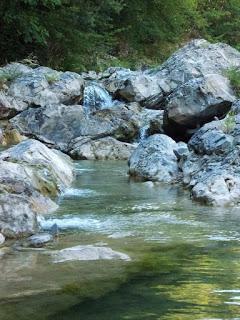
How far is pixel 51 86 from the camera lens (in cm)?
1798

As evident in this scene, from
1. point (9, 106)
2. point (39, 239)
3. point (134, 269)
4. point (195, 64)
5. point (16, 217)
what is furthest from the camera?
point (195, 64)

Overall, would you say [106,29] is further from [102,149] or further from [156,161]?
[156,161]

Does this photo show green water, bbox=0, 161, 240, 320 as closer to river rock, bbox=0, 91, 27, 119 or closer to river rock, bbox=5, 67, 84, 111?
river rock, bbox=0, 91, 27, 119

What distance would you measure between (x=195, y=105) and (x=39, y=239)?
9226 mm

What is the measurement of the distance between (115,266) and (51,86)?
13.6m

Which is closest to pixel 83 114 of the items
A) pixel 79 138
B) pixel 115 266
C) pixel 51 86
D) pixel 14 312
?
pixel 79 138

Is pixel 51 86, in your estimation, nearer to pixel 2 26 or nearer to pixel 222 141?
pixel 2 26

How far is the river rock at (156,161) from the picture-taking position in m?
10.7

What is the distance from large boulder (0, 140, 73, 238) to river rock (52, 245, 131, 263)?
899 mm

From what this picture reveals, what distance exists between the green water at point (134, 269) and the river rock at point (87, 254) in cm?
9

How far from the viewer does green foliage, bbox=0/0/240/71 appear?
71.1ft

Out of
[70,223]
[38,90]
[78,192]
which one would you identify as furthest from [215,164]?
[38,90]

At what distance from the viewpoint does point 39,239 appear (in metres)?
5.75

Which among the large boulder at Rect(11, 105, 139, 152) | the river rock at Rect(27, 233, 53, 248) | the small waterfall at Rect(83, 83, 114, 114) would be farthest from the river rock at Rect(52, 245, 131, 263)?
the small waterfall at Rect(83, 83, 114, 114)
